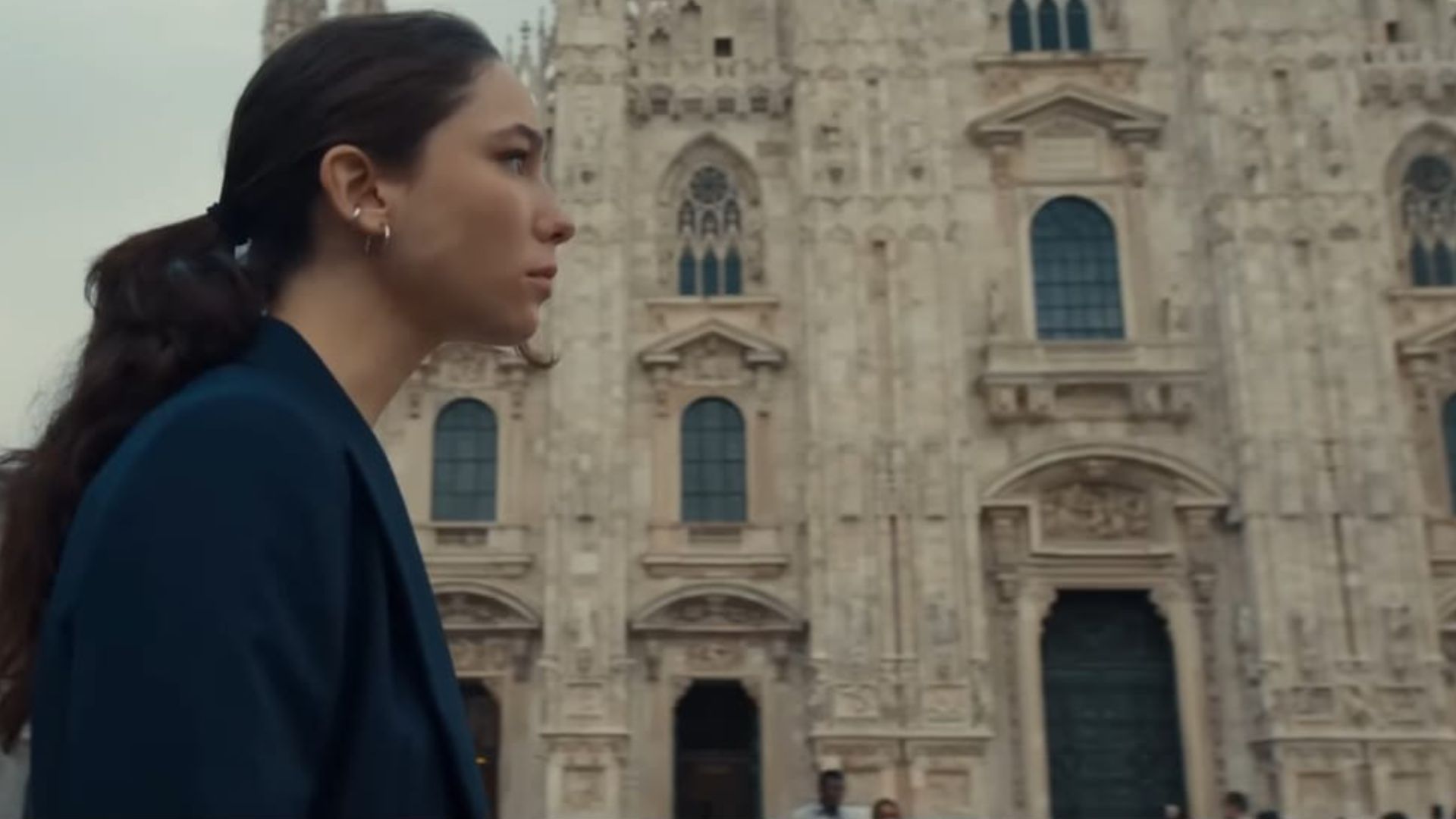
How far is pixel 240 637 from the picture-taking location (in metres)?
0.97

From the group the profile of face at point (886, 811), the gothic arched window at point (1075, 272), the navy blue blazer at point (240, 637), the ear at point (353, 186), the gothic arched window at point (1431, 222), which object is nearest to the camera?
the navy blue blazer at point (240, 637)

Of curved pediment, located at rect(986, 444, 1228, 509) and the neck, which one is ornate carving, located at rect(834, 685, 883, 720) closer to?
curved pediment, located at rect(986, 444, 1228, 509)

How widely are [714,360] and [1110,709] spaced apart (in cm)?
726

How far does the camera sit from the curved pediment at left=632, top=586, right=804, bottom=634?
19688 millimetres

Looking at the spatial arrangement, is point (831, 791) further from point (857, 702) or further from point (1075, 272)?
point (1075, 272)

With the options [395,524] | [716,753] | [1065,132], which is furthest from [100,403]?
[1065,132]

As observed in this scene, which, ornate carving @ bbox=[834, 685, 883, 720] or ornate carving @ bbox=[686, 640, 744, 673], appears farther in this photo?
ornate carving @ bbox=[686, 640, 744, 673]

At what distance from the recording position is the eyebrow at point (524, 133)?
4.52 feet

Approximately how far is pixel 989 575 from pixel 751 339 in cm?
466

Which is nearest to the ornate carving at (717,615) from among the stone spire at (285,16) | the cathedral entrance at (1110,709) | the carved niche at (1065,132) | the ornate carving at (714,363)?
the ornate carving at (714,363)

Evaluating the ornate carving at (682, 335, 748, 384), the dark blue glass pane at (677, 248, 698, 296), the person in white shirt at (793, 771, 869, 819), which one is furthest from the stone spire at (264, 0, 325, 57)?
the person in white shirt at (793, 771, 869, 819)

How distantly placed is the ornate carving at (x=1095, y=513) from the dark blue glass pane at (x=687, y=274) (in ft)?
19.3

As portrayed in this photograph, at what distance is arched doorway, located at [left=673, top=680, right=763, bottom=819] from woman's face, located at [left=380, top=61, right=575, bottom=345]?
61.7 ft

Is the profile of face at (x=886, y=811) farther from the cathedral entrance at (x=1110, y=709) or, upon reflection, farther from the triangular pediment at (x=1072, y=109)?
the triangular pediment at (x=1072, y=109)
